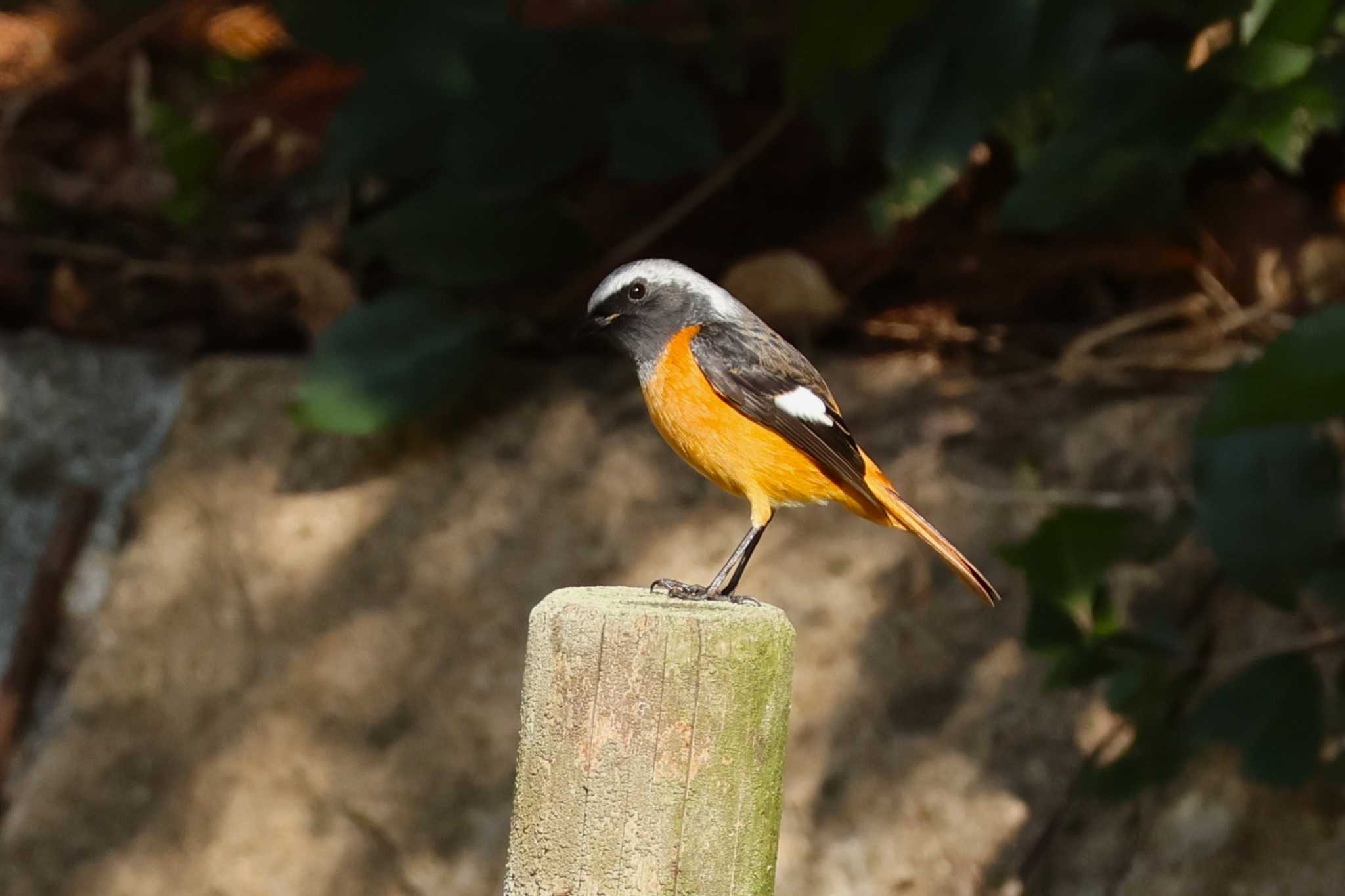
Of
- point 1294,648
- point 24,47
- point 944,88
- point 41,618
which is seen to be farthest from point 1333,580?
point 24,47

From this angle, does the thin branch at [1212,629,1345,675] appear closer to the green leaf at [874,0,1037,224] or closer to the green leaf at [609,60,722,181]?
the green leaf at [874,0,1037,224]

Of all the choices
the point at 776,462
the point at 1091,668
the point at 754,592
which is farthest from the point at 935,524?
the point at 776,462

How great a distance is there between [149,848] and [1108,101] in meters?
3.41

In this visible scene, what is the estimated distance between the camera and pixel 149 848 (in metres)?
4.61

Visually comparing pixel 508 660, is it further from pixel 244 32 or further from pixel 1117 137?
pixel 244 32

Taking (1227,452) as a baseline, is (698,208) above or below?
below

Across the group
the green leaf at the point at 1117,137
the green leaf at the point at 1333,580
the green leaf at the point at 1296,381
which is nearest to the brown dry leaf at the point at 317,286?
the green leaf at the point at 1117,137

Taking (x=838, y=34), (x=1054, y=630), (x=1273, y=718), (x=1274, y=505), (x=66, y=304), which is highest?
(x=838, y=34)

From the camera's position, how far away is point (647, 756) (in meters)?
2.04

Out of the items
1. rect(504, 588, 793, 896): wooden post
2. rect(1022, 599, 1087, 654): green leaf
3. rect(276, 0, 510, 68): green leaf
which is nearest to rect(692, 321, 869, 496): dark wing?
rect(1022, 599, 1087, 654): green leaf

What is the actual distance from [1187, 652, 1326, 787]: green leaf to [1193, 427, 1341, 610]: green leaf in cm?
16

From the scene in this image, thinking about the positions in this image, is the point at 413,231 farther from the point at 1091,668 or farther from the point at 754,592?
the point at 1091,668

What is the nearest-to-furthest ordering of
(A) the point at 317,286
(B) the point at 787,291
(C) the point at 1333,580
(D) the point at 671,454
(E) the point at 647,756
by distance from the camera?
1. (E) the point at 647,756
2. (C) the point at 1333,580
3. (D) the point at 671,454
4. (B) the point at 787,291
5. (A) the point at 317,286

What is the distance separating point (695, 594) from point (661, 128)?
211 centimetres
